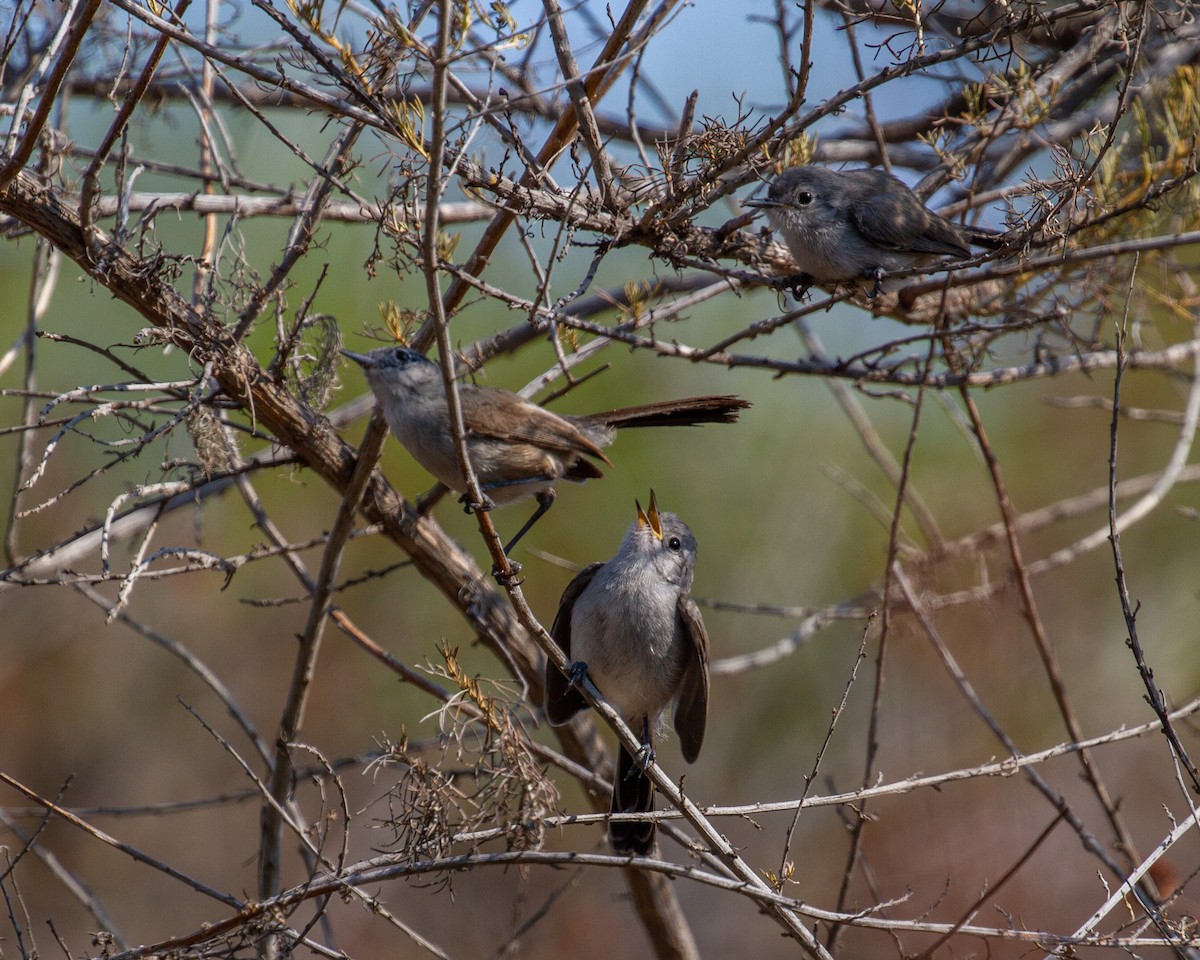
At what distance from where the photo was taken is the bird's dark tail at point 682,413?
386cm

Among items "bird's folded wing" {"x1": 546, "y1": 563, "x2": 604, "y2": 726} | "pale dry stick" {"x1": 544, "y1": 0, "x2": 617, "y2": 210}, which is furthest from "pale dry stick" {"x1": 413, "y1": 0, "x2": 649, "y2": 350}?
"bird's folded wing" {"x1": 546, "y1": 563, "x2": 604, "y2": 726}

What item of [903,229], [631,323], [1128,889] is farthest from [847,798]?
[903,229]

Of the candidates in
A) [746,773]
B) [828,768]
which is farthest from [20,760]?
[828,768]

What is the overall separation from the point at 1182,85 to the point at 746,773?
265 inches

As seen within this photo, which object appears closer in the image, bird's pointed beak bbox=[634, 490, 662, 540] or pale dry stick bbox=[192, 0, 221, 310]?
pale dry stick bbox=[192, 0, 221, 310]

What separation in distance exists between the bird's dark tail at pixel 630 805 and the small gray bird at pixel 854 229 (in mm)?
2025

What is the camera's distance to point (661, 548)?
417 cm

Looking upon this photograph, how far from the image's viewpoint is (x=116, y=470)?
793 centimetres

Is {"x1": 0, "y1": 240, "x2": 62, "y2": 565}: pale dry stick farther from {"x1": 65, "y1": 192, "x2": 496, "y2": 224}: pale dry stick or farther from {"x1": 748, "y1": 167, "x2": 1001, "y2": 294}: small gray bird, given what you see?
{"x1": 748, "y1": 167, "x2": 1001, "y2": 294}: small gray bird

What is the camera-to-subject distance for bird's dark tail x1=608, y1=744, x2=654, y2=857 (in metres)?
4.04

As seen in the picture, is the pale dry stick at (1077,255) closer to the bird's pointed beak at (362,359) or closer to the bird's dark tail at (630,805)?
the bird's pointed beak at (362,359)

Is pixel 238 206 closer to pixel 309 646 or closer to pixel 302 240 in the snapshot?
pixel 302 240

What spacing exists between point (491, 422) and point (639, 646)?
103cm

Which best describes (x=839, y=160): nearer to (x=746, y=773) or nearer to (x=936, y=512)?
(x=936, y=512)
